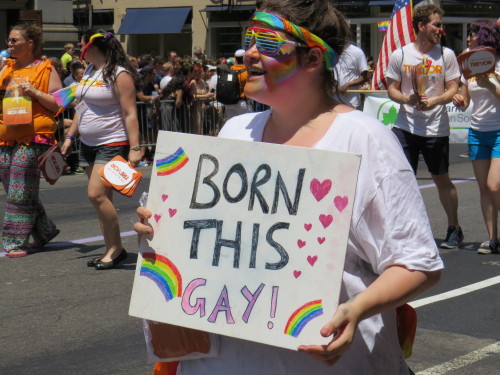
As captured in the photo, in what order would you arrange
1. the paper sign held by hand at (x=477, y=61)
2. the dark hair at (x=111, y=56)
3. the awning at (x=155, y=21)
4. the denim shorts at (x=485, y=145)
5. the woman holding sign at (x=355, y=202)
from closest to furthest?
1. the woman holding sign at (x=355, y=202)
2. the dark hair at (x=111, y=56)
3. the paper sign held by hand at (x=477, y=61)
4. the denim shorts at (x=485, y=145)
5. the awning at (x=155, y=21)

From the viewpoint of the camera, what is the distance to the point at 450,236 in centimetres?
812

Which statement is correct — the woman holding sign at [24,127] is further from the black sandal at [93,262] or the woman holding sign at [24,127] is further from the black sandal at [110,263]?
the black sandal at [110,263]

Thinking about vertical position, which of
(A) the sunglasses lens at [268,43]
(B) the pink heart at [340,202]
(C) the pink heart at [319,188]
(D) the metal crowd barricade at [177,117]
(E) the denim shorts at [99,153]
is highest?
(A) the sunglasses lens at [268,43]

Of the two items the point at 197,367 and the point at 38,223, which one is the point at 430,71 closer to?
the point at 38,223

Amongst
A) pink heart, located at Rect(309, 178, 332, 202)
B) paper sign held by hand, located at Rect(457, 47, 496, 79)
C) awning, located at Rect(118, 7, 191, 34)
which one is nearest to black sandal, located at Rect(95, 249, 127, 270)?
paper sign held by hand, located at Rect(457, 47, 496, 79)

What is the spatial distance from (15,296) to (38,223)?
5.83 ft

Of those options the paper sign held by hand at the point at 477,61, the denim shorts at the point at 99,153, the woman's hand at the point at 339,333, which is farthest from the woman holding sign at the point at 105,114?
the woman's hand at the point at 339,333

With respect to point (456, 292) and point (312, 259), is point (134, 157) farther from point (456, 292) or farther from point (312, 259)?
point (312, 259)

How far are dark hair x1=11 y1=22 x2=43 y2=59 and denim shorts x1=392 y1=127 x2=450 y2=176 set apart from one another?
309cm

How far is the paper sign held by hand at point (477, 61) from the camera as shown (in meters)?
7.39

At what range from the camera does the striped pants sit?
805 centimetres

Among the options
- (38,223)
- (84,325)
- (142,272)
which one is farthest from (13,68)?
(142,272)

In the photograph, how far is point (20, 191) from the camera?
8.09 m

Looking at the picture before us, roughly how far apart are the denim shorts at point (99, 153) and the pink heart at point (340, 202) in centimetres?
522
